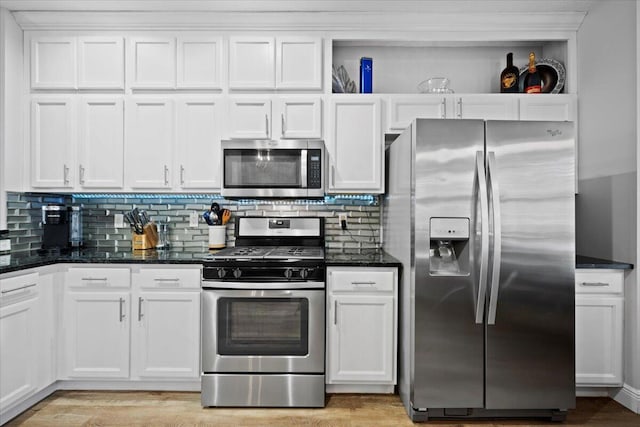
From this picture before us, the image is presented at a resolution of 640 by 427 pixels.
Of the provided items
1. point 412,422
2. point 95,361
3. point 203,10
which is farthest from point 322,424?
point 203,10

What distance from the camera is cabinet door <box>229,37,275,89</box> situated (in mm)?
3143

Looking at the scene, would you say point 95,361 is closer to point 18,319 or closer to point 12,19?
point 18,319

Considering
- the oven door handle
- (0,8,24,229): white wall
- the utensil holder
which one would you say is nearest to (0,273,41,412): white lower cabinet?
(0,8,24,229): white wall

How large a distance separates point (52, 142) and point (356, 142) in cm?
226

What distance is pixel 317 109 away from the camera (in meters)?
3.15

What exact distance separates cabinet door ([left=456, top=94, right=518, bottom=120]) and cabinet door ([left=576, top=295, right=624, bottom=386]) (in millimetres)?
1404

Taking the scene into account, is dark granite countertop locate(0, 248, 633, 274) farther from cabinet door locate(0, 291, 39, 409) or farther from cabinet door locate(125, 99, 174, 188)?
cabinet door locate(125, 99, 174, 188)

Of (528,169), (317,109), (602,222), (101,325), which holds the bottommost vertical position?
(101,325)

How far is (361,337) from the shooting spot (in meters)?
2.78

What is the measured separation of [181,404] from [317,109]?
2235 mm

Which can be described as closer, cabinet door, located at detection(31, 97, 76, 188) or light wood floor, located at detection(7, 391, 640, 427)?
light wood floor, located at detection(7, 391, 640, 427)

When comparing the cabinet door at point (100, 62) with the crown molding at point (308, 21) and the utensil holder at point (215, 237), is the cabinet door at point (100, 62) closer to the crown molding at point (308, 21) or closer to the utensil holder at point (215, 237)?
the crown molding at point (308, 21)

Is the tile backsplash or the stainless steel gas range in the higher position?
the tile backsplash

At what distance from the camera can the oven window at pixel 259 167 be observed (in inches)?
122
